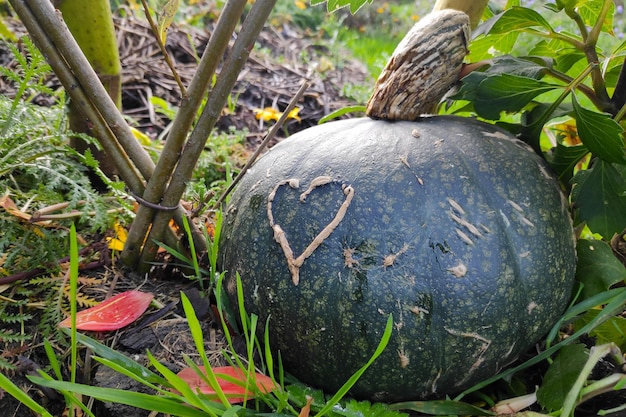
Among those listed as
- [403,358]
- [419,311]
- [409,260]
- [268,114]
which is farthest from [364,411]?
[268,114]

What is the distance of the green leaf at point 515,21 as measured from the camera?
4.88ft

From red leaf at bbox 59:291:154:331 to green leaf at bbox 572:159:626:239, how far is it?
127cm

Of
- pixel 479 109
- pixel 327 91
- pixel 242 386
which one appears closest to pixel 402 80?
pixel 479 109

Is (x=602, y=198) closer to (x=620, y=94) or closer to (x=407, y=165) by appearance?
(x=620, y=94)

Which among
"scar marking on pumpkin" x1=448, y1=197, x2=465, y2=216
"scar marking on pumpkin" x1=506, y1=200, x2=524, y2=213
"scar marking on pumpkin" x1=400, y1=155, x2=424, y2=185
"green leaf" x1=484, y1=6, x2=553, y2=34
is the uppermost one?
"green leaf" x1=484, y1=6, x2=553, y2=34

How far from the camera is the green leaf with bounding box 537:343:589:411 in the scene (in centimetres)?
129

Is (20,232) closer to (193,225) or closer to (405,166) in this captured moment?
(193,225)

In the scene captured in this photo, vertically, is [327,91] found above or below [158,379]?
above

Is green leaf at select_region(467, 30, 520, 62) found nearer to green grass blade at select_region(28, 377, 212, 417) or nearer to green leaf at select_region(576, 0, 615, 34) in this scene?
green leaf at select_region(576, 0, 615, 34)

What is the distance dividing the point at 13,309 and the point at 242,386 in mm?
715

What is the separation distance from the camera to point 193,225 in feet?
5.57

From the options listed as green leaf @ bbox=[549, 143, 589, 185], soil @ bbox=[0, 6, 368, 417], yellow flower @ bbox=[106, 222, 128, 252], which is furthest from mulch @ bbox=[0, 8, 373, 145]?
green leaf @ bbox=[549, 143, 589, 185]

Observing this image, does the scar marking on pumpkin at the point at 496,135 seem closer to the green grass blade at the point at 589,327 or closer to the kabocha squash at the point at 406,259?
the kabocha squash at the point at 406,259

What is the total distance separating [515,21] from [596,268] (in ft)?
2.49
